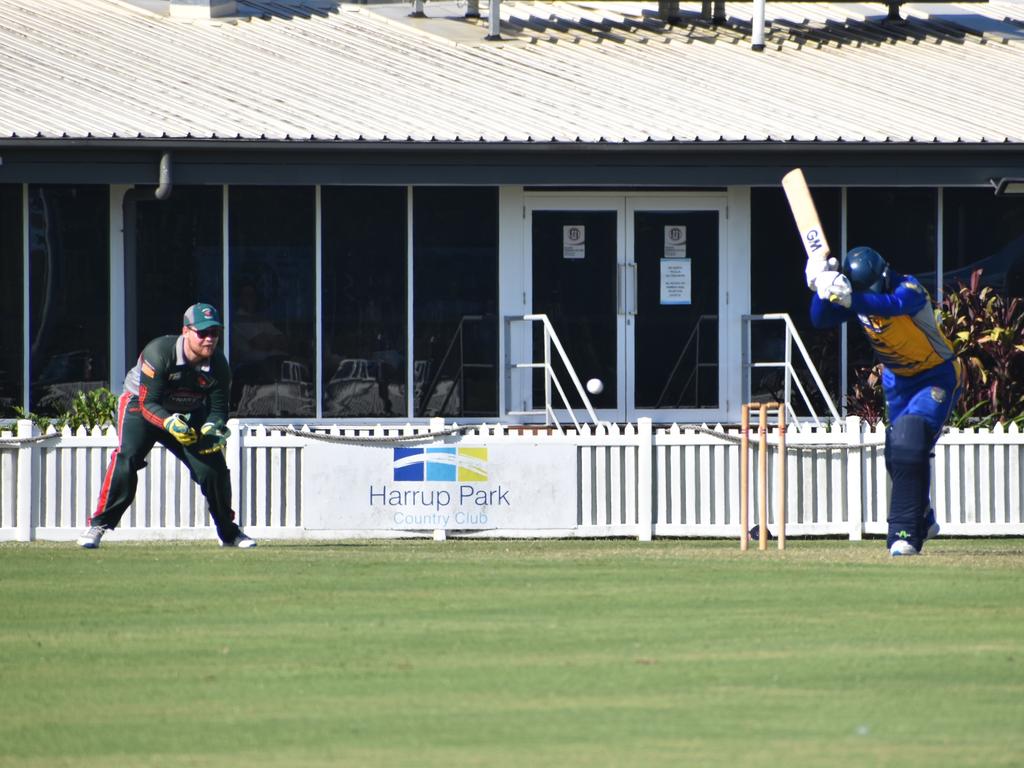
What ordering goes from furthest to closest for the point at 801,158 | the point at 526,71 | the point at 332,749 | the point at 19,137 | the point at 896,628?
the point at 526,71
the point at 801,158
the point at 19,137
the point at 896,628
the point at 332,749

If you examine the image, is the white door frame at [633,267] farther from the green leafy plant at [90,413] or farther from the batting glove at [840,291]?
the batting glove at [840,291]

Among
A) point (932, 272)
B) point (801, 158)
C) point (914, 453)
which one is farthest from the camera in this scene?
point (932, 272)

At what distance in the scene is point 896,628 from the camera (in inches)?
360

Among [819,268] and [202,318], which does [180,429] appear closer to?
[202,318]

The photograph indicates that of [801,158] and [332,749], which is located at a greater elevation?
[801,158]

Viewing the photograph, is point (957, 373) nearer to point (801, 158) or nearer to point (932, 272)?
point (801, 158)

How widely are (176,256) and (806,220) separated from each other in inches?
307

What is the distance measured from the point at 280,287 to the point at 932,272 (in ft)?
22.0

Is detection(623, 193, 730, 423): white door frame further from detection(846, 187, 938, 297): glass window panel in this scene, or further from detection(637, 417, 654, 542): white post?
detection(637, 417, 654, 542): white post

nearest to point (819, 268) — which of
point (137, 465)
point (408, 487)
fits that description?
point (408, 487)

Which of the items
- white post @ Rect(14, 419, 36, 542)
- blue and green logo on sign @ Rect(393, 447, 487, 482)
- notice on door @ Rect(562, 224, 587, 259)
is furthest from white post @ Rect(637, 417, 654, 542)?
white post @ Rect(14, 419, 36, 542)

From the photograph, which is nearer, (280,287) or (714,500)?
(714,500)

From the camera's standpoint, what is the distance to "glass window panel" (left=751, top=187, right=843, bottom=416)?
63.0 ft

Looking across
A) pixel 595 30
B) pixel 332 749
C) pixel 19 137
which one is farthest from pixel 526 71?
pixel 332 749
